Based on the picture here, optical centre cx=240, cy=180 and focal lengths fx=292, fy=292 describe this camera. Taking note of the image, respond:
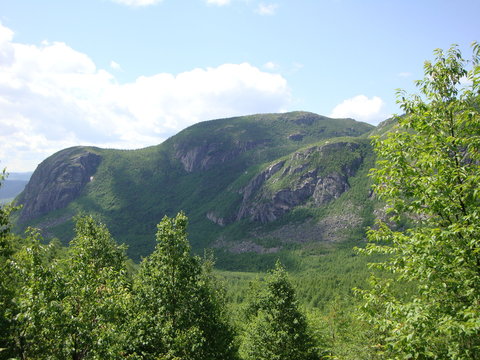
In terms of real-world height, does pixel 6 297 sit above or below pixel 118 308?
above

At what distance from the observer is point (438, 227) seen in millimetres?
12375

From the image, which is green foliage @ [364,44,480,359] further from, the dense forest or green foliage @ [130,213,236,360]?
green foliage @ [130,213,236,360]

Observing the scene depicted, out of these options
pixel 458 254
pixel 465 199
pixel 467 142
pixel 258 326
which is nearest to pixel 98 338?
pixel 458 254

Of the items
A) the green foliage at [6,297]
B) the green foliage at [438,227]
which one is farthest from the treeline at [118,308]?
the green foliage at [438,227]

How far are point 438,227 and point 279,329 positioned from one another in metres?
22.6

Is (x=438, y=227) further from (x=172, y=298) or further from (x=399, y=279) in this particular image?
(x=172, y=298)

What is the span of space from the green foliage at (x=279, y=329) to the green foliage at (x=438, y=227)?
18.8 metres

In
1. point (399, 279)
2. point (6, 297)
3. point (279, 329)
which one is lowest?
point (279, 329)

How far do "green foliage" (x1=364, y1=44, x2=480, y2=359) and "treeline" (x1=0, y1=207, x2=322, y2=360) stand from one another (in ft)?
43.1

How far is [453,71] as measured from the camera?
13.1 m

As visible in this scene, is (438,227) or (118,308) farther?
(118,308)

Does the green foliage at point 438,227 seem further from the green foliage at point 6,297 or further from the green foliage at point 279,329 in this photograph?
the green foliage at point 279,329

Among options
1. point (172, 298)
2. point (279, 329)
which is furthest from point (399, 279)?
point (279, 329)

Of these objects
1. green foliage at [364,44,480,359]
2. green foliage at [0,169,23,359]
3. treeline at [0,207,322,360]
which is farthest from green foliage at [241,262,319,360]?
green foliage at [0,169,23,359]
